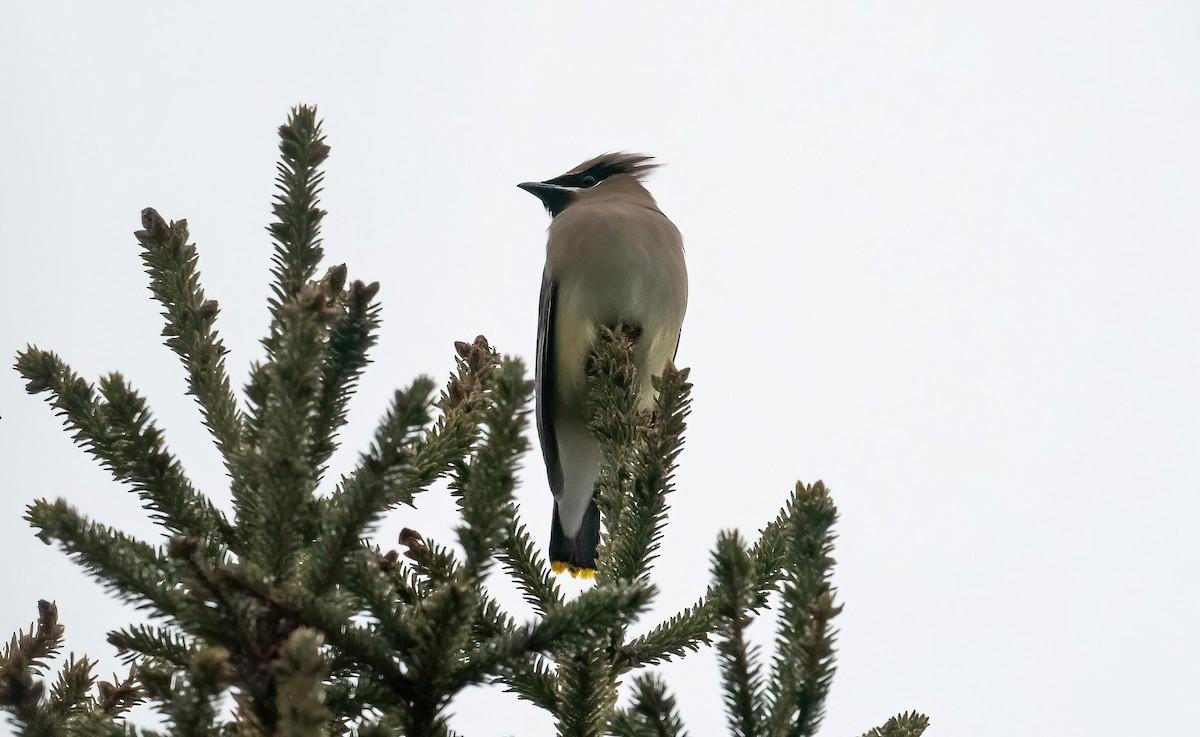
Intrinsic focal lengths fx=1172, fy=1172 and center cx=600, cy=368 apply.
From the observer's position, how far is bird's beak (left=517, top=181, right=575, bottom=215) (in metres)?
5.49

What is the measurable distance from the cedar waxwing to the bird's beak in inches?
18.7

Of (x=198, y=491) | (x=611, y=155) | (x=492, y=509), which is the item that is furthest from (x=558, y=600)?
(x=611, y=155)

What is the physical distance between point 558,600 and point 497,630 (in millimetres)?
532

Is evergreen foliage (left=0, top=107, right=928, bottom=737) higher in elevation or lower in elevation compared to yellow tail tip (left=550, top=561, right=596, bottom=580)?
lower

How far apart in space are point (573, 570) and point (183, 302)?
2306 mm

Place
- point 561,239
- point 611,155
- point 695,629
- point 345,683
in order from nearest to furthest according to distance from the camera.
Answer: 1. point 345,683
2. point 695,629
3. point 561,239
4. point 611,155

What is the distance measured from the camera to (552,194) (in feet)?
18.1

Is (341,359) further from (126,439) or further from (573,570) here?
(573,570)

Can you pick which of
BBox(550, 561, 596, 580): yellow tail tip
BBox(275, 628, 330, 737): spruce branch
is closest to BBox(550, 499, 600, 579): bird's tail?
BBox(550, 561, 596, 580): yellow tail tip

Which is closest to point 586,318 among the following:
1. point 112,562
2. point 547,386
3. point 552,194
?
point 547,386

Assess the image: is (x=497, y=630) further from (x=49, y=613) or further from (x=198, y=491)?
(x=49, y=613)

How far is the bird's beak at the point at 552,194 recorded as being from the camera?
549cm

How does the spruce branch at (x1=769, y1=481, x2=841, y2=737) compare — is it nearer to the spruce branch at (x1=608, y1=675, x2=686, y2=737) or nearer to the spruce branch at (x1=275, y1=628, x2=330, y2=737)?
the spruce branch at (x1=608, y1=675, x2=686, y2=737)

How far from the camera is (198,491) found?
6.74 feet
